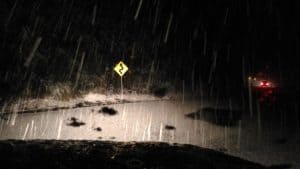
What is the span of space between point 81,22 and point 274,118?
15.0m

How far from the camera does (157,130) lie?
9.76 m

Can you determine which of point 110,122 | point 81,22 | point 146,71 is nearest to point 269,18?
point 146,71

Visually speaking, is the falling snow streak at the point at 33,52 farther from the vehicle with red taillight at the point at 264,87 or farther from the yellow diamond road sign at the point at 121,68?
the vehicle with red taillight at the point at 264,87

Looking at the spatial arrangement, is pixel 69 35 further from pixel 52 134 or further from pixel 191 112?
pixel 52 134

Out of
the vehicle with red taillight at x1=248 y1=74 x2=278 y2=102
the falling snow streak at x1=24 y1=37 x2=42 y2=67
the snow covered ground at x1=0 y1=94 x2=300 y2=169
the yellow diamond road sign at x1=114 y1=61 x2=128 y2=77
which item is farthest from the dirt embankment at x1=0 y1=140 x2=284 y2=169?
the falling snow streak at x1=24 y1=37 x2=42 y2=67

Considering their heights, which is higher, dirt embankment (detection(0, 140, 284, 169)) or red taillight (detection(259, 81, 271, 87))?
red taillight (detection(259, 81, 271, 87))

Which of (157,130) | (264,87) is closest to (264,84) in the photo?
(264,87)

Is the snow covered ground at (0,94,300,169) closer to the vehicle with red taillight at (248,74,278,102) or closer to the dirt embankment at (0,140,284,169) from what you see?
the vehicle with red taillight at (248,74,278,102)

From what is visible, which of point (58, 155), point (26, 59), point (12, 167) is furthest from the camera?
point (26, 59)

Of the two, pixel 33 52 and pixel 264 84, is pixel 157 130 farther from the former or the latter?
pixel 33 52

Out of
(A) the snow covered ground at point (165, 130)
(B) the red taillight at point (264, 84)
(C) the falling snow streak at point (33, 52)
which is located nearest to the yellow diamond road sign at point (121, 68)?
(A) the snow covered ground at point (165, 130)

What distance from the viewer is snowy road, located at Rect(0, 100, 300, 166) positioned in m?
8.11

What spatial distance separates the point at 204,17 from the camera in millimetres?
29969

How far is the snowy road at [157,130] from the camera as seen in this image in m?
8.11
